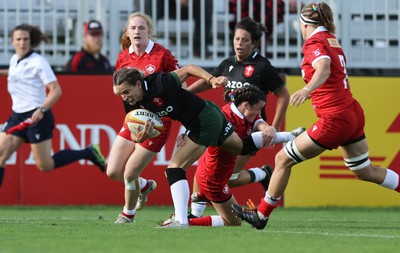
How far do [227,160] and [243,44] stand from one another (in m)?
1.48

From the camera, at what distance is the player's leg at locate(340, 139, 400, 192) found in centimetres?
1028

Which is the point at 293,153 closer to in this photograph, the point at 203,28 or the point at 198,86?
the point at 198,86

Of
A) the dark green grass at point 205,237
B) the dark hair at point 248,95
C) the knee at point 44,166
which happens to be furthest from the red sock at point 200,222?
the knee at point 44,166

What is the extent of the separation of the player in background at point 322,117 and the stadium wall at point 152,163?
533 centimetres

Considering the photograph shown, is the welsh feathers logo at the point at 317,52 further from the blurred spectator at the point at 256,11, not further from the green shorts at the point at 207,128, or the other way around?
the blurred spectator at the point at 256,11

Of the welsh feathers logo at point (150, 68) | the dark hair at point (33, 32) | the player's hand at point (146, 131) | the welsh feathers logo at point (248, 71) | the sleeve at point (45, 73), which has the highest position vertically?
the dark hair at point (33, 32)

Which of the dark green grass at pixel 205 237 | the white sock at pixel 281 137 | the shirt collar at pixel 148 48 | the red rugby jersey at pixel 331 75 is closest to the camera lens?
the dark green grass at pixel 205 237

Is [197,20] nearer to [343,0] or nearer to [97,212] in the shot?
[343,0]

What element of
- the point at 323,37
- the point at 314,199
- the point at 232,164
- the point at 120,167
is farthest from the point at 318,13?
the point at 314,199

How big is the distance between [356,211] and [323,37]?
566 centimetres

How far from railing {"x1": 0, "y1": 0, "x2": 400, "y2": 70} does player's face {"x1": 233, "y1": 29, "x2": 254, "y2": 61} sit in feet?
16.3

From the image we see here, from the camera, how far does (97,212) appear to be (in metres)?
14.6

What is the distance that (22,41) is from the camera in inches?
545

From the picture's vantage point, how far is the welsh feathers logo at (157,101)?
9922 millimetres
